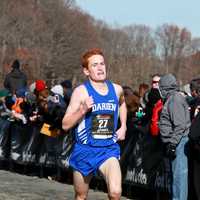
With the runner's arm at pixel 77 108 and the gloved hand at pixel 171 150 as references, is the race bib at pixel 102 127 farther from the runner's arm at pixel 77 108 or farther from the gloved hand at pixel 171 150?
the gloved hand at pixel 171 150

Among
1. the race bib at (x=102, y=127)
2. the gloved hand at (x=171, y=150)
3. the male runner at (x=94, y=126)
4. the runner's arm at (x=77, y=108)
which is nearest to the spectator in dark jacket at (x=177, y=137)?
the gloved hand at (x=171, y=150)

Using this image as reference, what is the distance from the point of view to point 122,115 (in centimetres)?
763

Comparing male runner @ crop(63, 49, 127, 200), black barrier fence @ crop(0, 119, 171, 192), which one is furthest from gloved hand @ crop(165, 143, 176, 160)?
male runner @ crop(63, 49, 127, 200)

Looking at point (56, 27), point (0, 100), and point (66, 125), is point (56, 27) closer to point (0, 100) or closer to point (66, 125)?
point (0, 100)

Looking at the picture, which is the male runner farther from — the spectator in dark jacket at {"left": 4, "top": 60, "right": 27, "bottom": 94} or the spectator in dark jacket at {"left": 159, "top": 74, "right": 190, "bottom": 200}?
the spectator in dark jacket at {"left": 4, "top": 60, "right": 27, "bottom": 94}

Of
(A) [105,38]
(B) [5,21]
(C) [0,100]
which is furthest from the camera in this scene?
(A) [105,38]

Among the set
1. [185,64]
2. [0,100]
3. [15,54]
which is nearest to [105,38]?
[185,64]

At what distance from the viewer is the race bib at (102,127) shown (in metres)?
7.36

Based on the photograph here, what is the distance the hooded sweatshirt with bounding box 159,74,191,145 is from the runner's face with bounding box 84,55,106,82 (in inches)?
85.0

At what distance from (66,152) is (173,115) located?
4.51 metres

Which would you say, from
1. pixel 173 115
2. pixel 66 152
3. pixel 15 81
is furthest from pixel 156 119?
pixel 15 81

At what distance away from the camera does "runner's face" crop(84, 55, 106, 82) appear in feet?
24.3

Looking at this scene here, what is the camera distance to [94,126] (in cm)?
735

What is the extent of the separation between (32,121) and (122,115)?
738 centimetres
